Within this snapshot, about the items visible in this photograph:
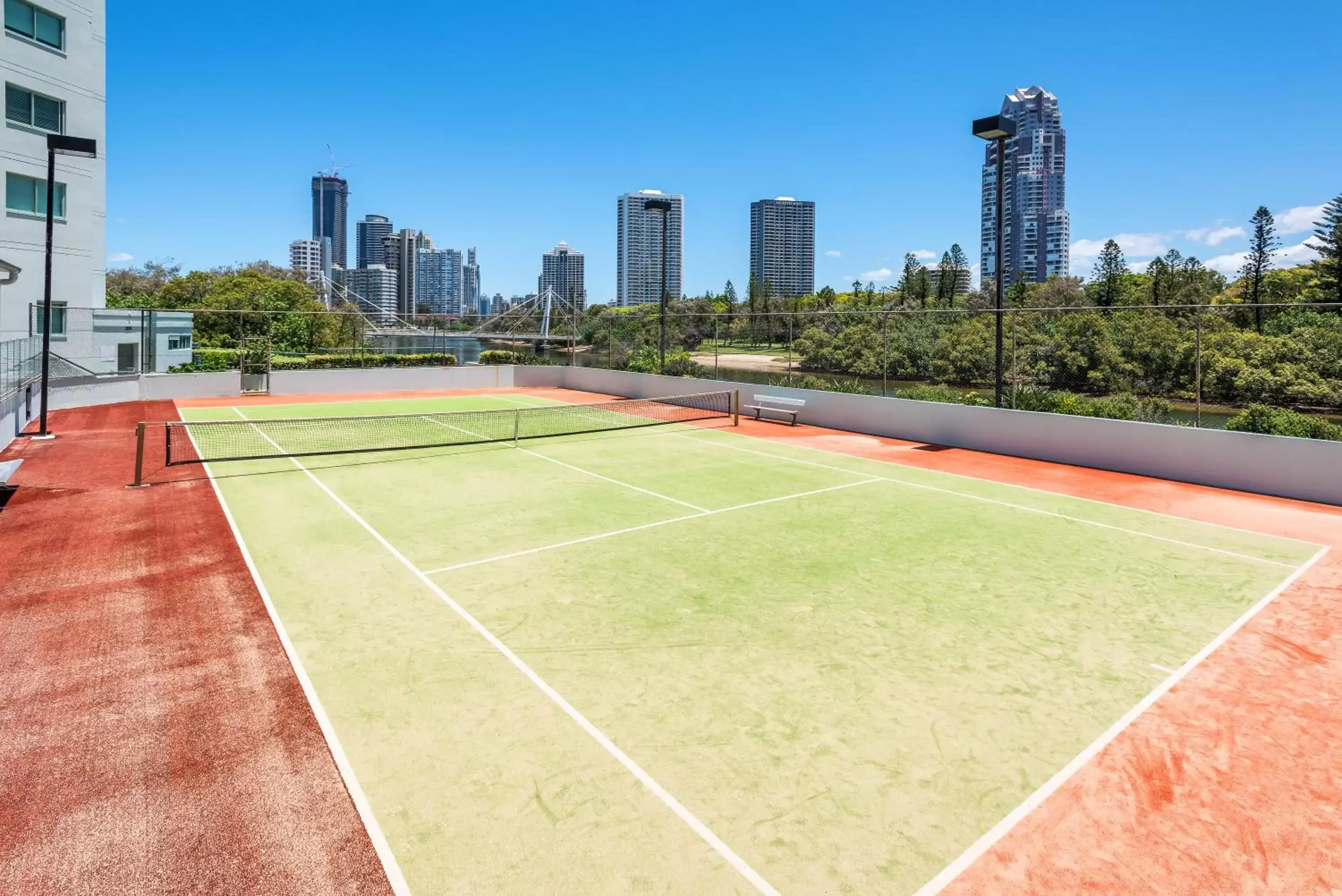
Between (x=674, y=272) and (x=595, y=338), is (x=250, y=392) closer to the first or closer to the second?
(x=595, y=338)

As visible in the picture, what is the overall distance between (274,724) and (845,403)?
58.7ft

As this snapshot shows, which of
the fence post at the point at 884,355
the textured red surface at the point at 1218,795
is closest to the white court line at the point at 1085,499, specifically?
the fence post at the point at 884,355

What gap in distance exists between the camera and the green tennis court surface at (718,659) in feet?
13.2

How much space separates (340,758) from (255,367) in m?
28.4

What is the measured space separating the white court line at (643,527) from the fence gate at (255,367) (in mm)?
23606

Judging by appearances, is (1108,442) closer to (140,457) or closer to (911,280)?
(140,457)

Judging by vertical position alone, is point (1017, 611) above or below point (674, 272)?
below

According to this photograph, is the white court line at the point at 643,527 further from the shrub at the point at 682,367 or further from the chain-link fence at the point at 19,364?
the shrub at the point at 682,367

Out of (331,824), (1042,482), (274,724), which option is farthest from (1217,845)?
(1042,482)

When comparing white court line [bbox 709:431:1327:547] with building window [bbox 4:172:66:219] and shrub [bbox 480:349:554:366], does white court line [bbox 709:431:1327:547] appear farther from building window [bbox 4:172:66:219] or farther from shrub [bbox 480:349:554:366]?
building window [bbox 4:172:66:219]

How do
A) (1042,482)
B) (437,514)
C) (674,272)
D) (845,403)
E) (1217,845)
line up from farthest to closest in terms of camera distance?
(674,272)
(845,403)
(1042,482)
(437,514)
(1217,845)

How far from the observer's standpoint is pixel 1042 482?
46.0 feet

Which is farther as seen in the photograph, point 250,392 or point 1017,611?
point 250,392

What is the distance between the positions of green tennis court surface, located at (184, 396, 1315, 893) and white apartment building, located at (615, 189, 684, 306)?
8410 centimetres
